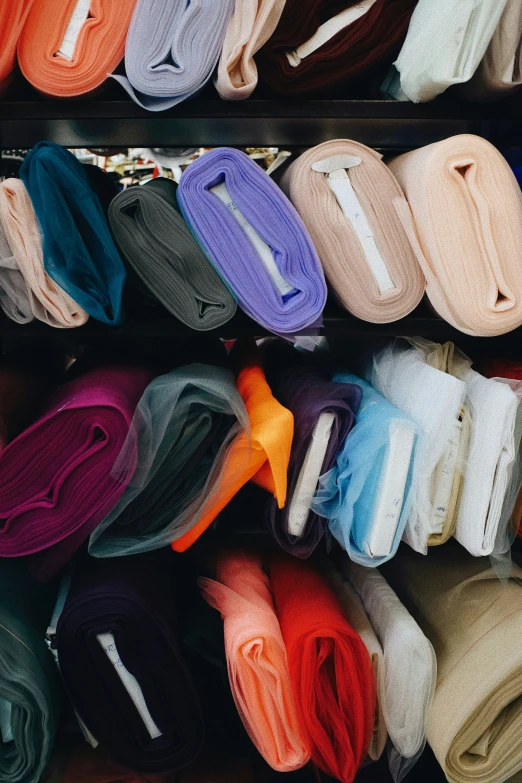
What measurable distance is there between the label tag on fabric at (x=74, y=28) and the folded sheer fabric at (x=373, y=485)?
2.14 feet

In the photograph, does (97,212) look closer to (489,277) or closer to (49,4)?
(49,4)

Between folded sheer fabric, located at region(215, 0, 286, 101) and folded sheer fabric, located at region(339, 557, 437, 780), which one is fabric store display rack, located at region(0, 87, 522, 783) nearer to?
folded sheer fabric, located at region(215, 0, 286, 101)

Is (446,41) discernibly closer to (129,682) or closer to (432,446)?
(432,446)

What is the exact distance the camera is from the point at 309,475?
869 millimetres

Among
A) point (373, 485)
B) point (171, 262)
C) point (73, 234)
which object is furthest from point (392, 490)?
point (73, 234)

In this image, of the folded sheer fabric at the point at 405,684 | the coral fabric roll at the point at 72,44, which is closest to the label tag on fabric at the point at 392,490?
the folded sheer fabric at the point at 405,684

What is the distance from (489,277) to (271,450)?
381mm

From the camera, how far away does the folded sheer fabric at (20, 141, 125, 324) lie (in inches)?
31.6

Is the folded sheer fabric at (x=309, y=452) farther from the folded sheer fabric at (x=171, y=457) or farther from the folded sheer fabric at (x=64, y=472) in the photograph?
the folded sheer fabric at (x=64, y=472)

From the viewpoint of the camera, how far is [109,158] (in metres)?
1.30

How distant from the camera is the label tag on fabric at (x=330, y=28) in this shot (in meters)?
0.85

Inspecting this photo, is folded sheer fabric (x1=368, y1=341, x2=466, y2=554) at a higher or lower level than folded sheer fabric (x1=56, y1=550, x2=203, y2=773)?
higher

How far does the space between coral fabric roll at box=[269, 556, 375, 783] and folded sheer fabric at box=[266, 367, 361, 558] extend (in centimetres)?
11

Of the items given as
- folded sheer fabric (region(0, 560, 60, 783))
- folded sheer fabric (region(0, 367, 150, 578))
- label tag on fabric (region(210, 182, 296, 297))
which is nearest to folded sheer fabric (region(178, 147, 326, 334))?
label tag on fabric (region(210, 182, 296, 297))
